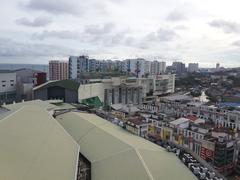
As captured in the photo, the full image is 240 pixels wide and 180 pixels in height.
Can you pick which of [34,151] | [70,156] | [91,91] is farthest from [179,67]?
[34,151]

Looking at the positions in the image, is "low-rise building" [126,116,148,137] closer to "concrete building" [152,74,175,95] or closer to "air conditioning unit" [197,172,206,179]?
"air conditioning unit" [197,172,206,179]

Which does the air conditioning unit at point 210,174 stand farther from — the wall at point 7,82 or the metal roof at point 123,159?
the wall at point 7,82

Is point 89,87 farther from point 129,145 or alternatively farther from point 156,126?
point 129,145

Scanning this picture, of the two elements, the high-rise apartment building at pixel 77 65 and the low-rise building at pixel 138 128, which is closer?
the low-rise building at pixel 138 128

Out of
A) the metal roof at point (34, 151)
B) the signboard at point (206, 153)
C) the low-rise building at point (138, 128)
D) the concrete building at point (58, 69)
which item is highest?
the concrete building at point (58, 69)

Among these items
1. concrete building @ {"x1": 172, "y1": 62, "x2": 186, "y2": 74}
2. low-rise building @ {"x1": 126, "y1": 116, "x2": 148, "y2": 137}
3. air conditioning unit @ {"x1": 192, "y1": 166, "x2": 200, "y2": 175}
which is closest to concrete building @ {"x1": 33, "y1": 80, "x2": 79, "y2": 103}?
low-rise building @ {"x1": 126, "y1": 116, "x2": 148, "y2": 137}

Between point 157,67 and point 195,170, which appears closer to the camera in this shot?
point 195,170

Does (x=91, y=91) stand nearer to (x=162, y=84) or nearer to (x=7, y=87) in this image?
(x=7, y=87)

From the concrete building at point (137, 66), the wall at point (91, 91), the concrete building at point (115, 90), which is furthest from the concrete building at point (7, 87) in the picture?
the concrete building at point (137, 66)

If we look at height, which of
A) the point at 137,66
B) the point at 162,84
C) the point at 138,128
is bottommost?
the point at 138,128
